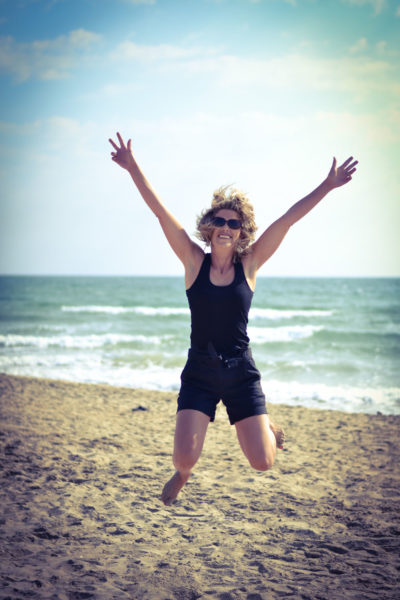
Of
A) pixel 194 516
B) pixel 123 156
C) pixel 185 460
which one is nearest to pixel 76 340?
pixel 194 516

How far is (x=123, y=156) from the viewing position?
3814 mm

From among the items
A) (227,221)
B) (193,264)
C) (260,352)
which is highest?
(227,221)

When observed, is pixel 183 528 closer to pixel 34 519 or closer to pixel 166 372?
pixel 34 519

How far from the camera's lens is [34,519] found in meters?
4.20

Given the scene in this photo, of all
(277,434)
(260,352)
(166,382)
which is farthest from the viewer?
(260,352)

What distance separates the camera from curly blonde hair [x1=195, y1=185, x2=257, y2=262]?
12.4ft

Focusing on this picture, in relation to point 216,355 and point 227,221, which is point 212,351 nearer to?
point 216,355

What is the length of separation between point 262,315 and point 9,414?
83.6ft

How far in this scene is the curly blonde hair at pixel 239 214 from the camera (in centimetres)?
378

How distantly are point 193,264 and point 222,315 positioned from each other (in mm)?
503

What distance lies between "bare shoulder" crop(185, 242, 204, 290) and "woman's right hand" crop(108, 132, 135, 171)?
850 millimetres

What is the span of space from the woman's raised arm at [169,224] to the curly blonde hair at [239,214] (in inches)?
8.2

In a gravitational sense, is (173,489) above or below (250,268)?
below

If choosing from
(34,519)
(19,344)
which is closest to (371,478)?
(34,519)
